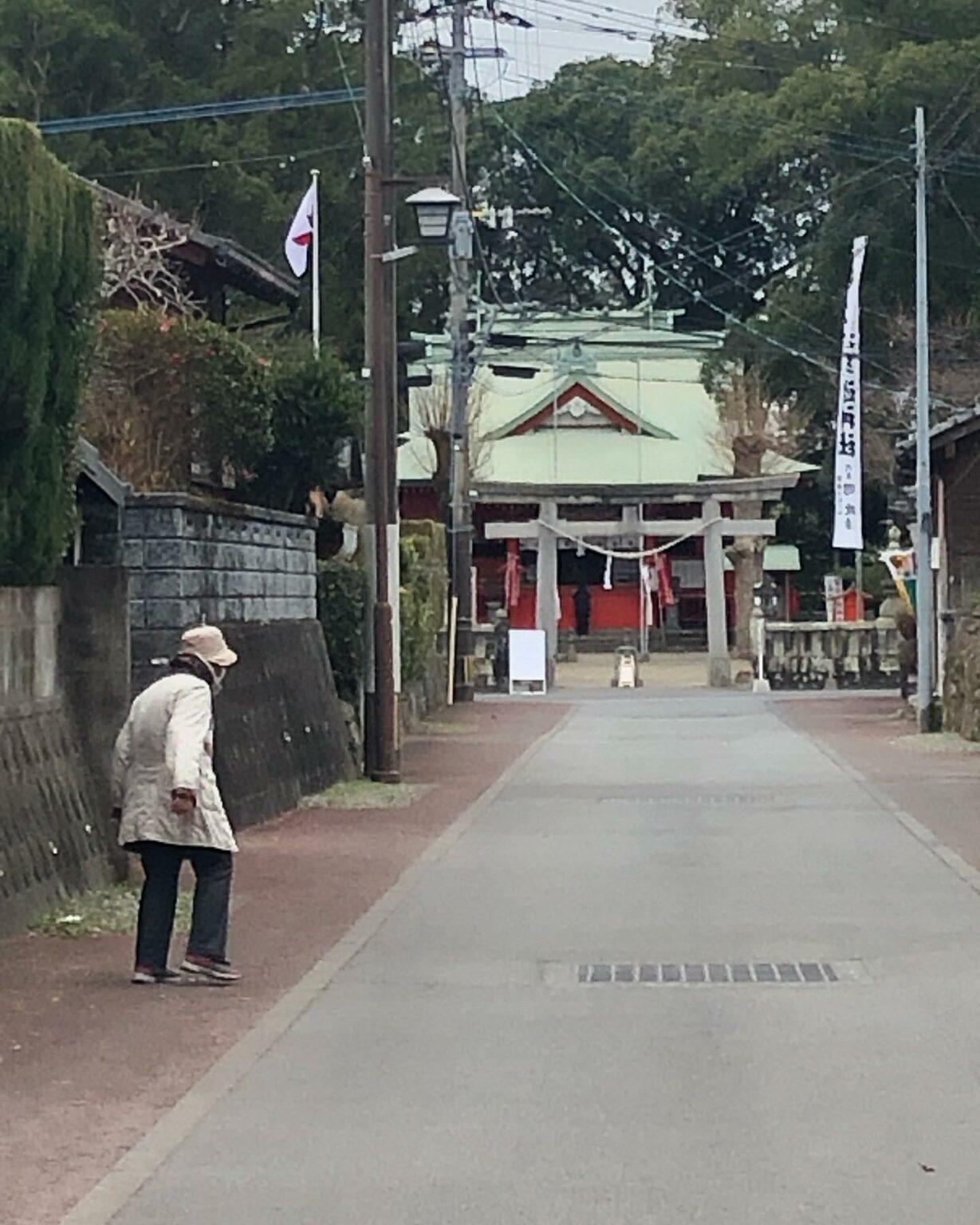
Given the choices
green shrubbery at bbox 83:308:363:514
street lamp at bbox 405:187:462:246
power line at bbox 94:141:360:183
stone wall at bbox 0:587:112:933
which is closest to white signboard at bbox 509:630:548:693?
power line at bbox 94:141:360:183

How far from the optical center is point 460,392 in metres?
37.4

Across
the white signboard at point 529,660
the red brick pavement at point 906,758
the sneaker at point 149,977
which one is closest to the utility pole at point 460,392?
the white signboard at point 529,660

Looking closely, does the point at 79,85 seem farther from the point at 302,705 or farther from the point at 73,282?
the point at 73,282

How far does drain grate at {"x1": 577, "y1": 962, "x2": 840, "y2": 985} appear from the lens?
1081 centimetres

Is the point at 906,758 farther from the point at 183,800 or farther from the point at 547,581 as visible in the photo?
the point at 547,581

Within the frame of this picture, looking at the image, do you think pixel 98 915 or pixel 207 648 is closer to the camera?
pixel 207 648

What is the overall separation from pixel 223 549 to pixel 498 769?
23.3 feet

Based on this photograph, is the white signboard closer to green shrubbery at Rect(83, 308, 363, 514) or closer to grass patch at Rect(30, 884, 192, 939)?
green shrubbery at Rect(83, 308, 363, 514)

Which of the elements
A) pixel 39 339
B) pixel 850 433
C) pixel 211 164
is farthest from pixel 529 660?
pixel 39 339

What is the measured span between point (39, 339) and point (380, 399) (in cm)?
1045

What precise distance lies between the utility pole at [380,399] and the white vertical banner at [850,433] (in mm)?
12795

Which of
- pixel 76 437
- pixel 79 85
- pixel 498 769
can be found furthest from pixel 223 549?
pixel 79 85

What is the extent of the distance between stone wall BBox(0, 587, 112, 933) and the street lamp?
30.2 feet

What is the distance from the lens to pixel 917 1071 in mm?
8523
